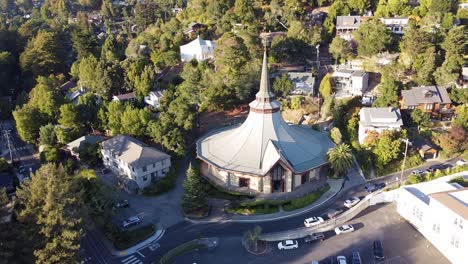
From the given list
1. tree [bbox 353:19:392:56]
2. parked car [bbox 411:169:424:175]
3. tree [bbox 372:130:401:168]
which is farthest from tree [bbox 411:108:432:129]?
tree [bbox 353:19:392:56]

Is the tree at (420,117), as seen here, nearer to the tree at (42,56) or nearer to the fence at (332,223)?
the fence at (332,223)

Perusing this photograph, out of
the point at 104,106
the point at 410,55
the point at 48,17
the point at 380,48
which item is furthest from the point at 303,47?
the point at 48,17

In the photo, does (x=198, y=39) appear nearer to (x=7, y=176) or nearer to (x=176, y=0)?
(x=7, y=176)

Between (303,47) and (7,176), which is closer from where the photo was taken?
(7,176)

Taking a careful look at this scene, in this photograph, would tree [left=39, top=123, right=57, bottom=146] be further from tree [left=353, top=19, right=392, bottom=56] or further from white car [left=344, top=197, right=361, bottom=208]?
tree [left=353, top=19, right=392, bottom=56]

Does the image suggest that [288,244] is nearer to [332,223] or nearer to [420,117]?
[332,223]

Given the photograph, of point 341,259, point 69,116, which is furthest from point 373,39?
point 69,116
